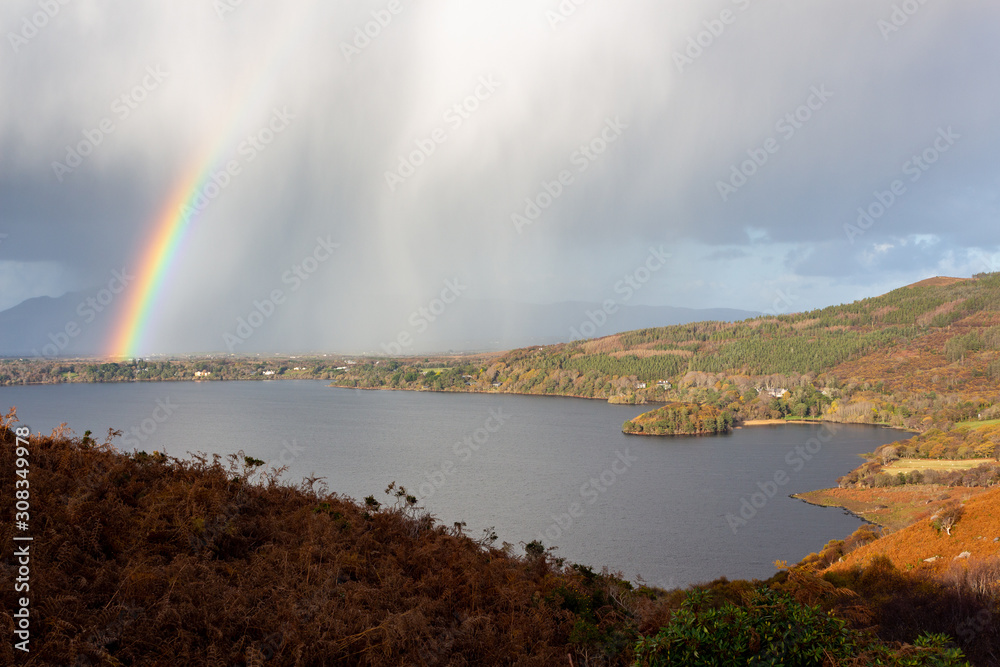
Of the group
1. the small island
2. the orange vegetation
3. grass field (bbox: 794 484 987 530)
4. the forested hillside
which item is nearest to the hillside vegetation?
the orange vegetation

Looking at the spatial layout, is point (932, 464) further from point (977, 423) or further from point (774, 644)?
point (774, 644)

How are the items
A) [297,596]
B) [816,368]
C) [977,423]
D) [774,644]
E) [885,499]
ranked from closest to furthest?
[774,644] → [297,596] → [885,499] → [977,423] → [816,368]

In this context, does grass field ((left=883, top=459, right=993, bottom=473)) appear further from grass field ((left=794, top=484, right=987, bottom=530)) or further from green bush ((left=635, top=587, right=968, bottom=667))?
green bush ((left=635, top=587, right=968, bottom=667))

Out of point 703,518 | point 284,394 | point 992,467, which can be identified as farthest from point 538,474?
point 284,394

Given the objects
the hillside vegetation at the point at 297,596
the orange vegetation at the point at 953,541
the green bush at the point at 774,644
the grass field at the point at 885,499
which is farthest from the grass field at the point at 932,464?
the green bush at the point at 774,644

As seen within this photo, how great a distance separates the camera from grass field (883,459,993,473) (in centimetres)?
6400

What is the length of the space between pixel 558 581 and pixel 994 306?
200506 millimetres

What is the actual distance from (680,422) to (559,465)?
131ft

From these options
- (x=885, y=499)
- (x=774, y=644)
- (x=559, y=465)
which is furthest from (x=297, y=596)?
(x=885, y=499)

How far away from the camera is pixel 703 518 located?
49.1 meters

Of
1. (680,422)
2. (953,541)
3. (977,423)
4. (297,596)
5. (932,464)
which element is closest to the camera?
(297,596)

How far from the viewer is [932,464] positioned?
66.9 meters

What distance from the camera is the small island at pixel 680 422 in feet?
322

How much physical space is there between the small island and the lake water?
3309 mm
